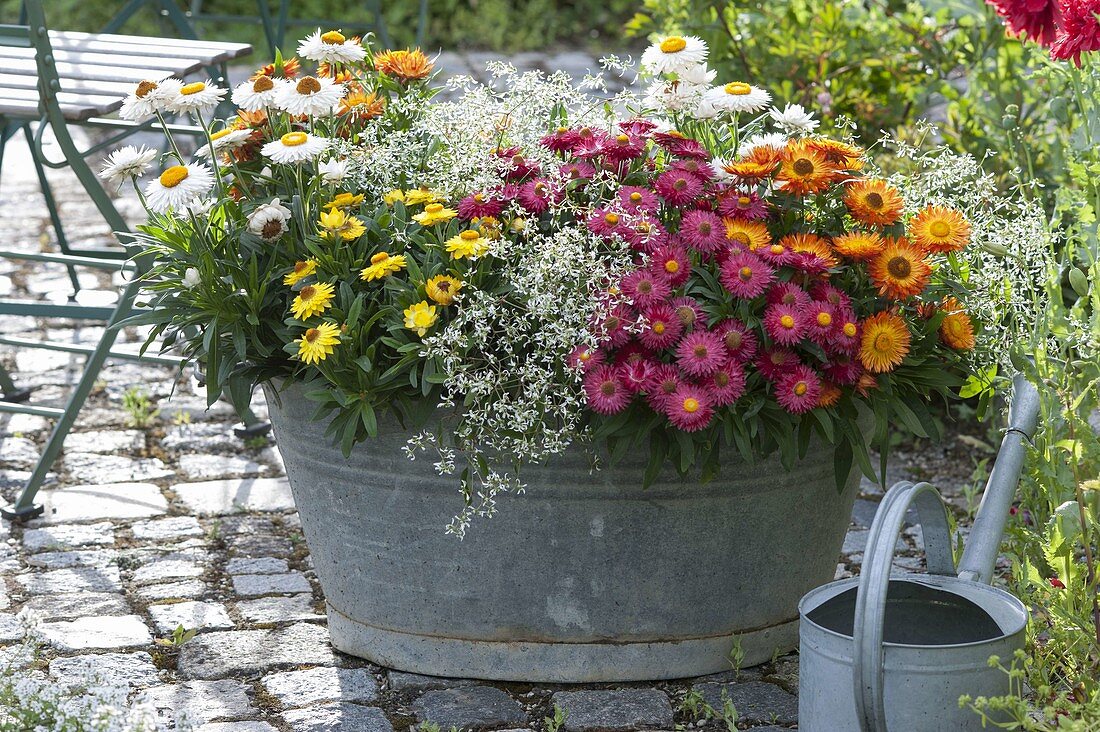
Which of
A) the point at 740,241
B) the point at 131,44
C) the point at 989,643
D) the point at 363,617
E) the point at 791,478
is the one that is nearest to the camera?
the point at 989,643

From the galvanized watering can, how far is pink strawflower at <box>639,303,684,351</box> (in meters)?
0.40

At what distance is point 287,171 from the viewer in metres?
2.28

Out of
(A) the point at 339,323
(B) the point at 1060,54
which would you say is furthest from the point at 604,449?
(B) the point at 1060,54

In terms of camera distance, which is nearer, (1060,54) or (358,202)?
(1060,54)

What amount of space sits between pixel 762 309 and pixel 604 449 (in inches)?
13.1

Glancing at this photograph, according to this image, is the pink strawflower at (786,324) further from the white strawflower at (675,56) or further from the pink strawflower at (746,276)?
the white strawflower at (675,56)

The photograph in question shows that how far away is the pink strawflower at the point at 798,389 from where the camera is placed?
1996 mm

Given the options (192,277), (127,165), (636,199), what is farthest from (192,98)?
(636,199)

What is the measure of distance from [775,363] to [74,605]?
149cm

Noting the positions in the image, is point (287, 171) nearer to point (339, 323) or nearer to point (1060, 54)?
point (339, 323)

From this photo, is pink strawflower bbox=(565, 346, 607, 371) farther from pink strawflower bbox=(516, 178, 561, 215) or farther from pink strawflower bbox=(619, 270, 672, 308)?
pink strawflower bbox=(516, 178, 561, 215)

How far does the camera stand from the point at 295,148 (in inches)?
81.5

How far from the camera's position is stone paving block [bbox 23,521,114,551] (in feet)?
9.56

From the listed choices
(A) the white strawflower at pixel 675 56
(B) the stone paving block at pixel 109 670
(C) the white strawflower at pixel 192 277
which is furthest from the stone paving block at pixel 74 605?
(A) the white strawflower at pixel 675 56
